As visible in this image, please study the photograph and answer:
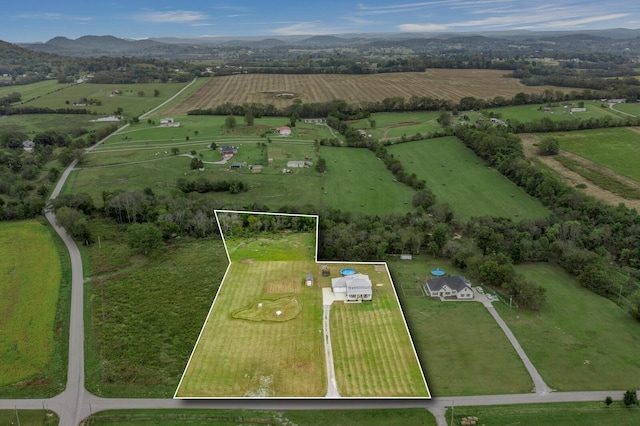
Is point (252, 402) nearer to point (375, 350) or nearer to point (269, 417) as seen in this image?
point (269, 417)

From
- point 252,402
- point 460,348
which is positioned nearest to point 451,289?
point 460,348

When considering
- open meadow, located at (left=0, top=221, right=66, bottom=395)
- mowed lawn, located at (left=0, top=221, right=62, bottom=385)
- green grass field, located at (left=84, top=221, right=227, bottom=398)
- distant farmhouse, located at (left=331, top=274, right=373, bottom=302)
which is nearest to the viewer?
green grass field, located at (left=84, top=221, right=227, bottom=398)

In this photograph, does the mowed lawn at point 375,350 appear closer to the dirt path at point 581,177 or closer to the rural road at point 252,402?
the rural road at point 252,402

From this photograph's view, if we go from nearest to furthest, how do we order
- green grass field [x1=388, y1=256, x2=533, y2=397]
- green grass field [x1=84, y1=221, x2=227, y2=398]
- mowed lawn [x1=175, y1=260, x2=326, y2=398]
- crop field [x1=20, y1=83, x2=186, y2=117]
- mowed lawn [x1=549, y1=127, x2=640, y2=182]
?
mowed lawn [x1=175, y1=260, x2=326, y2=398] < green grass field [x1=388, y1=256, x2=533, y2=397] < green grass field [x1=84, y1=221, x2=227, y2=398] < mowed lawn [x1=549, y1=127, x2=640, y2=182] < crop field [x1=20, y1=83, x2=186, y2=117]

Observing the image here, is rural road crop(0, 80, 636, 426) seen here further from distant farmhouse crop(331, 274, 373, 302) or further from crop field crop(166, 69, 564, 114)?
crop field crop(166, 69, 564, 114)

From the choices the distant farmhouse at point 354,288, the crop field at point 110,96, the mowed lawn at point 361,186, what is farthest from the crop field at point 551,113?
the crop field at point 110,96

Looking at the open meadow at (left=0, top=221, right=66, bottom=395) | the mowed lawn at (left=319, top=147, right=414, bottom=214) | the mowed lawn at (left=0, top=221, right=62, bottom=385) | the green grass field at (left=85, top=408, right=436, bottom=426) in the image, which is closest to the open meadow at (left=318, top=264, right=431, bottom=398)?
the green grass field at (left=85, top=408, right=436, bottom=426)
